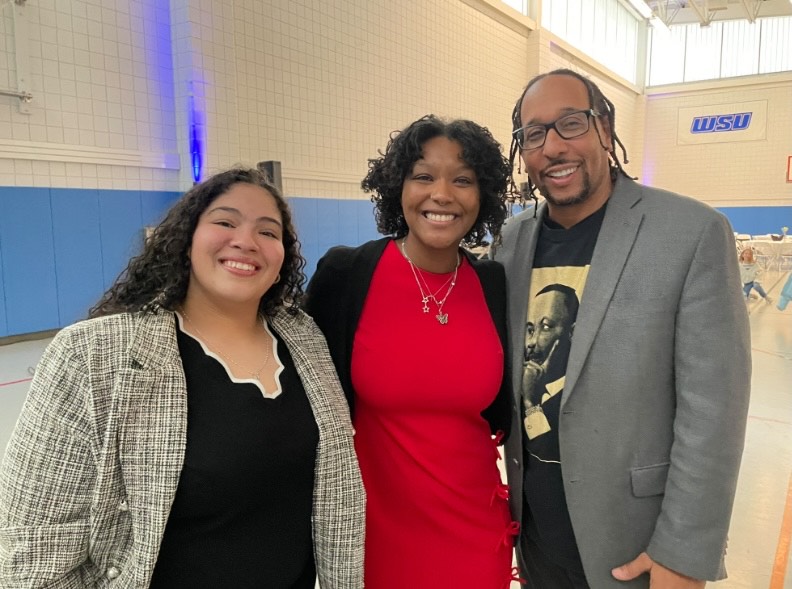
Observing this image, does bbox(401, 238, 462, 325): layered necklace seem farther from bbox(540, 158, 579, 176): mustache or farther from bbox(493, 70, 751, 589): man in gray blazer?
bbox(540, 158, 579, 176): mustache

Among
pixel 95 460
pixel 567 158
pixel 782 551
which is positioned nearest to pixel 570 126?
pixel 567 158

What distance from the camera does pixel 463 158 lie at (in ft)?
5.38

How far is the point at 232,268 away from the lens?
127 cm

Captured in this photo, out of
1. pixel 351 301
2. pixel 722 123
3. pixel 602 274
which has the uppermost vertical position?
pixel 722 123

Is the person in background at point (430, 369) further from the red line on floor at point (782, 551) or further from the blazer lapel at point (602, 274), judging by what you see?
the red line on floor at point (782, 551)

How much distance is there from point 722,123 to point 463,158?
19.4m

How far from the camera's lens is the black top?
1.12 meters

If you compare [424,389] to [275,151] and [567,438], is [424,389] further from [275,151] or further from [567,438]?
[275,151]

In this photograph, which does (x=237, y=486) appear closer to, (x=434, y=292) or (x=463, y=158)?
(x=434, y=292)

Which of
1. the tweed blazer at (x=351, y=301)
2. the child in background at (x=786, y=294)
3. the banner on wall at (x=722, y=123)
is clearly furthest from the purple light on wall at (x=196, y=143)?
the banner on wall at (x=722, y=123)

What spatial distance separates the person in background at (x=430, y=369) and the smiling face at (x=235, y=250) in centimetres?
36

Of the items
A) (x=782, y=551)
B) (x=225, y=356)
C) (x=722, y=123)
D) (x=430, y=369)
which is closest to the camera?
(x=225, y=356)

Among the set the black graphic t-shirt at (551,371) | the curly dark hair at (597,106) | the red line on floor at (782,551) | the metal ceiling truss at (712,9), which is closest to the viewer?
the black graphic t-shirt at (551,371)

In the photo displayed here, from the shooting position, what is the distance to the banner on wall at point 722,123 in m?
17.0
